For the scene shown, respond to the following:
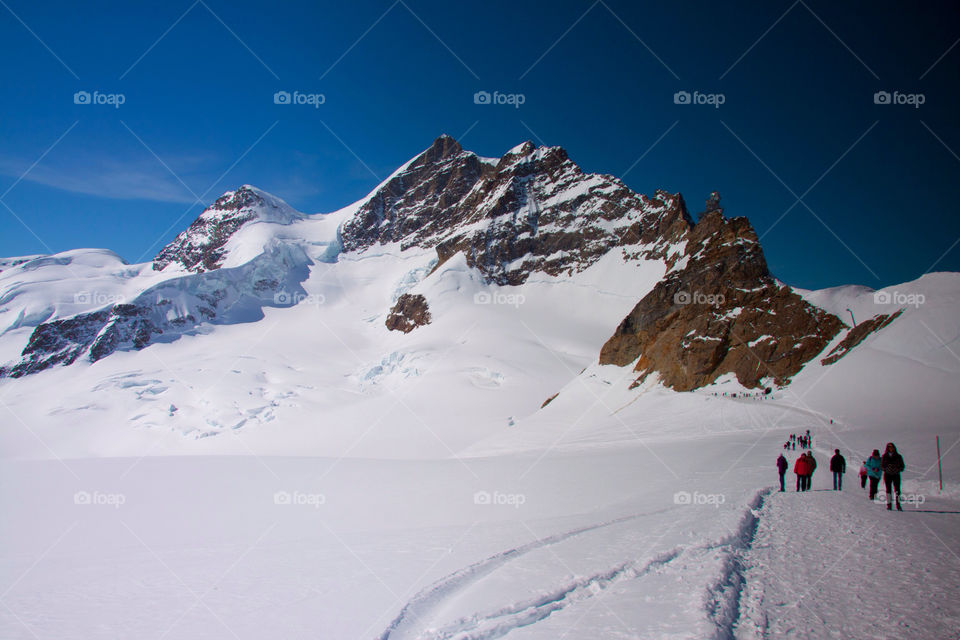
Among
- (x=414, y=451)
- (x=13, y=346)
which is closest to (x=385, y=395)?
(x=414, y=451)

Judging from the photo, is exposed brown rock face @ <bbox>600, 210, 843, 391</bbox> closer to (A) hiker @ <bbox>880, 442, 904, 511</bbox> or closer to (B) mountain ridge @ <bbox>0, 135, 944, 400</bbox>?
(B) mountain ridge @ <bbox>0, 135, 944, 400</bbox>

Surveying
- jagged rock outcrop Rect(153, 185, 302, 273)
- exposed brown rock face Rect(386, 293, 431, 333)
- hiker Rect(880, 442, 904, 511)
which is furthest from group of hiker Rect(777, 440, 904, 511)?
jagged rock outcrop Rect(153, 185, 302, 273)

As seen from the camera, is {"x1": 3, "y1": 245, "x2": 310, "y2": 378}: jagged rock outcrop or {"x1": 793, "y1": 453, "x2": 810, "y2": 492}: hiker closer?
{"x1": 793, "y1": 453, "x2": 810, "y2": 492}: hiker

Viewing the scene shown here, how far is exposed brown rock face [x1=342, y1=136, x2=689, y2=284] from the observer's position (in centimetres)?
11494

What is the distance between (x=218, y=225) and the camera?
16012cm

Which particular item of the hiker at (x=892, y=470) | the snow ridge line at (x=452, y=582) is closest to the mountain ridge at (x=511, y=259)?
the hiker at (x=892, y=470)

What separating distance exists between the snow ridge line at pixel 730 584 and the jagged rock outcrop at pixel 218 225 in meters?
165

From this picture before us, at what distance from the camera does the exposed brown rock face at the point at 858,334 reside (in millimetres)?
34719

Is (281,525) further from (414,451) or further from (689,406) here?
(414,451)

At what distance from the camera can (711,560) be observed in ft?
24.3

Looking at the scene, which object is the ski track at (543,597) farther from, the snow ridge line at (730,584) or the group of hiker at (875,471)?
the group of hiker at (875,471)

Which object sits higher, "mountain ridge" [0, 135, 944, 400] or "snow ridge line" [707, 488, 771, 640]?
"mountain ridge" [0, 135, 944, 400]

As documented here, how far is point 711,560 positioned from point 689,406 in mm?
29349

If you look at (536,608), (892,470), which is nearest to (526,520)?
(536,608)
